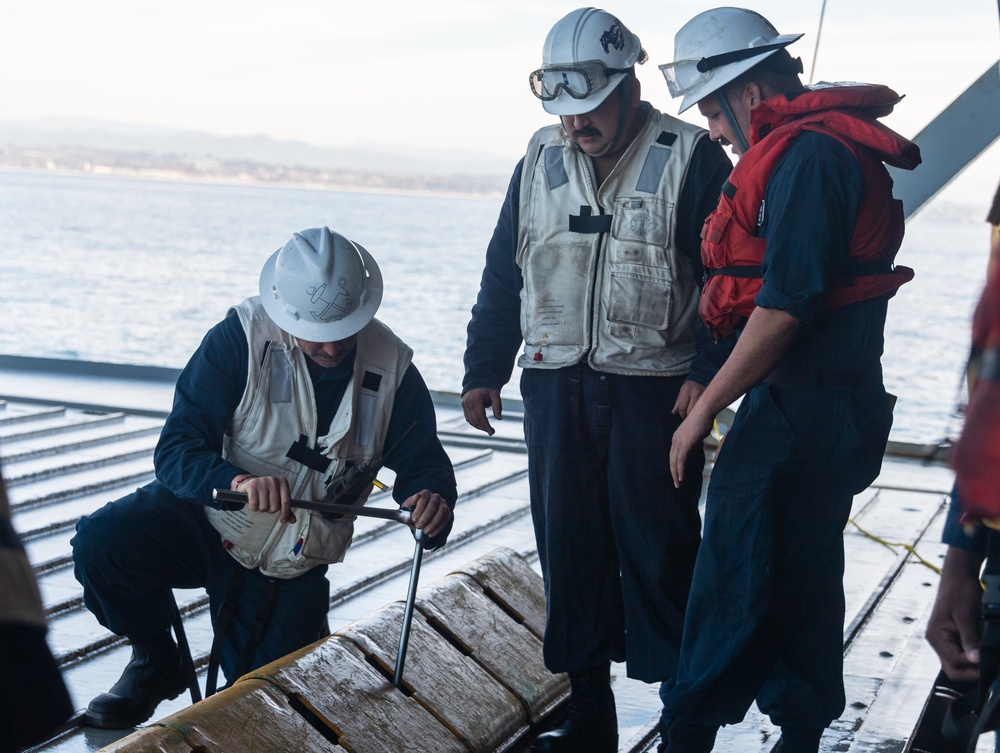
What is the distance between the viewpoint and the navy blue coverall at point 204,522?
3158 millimetres

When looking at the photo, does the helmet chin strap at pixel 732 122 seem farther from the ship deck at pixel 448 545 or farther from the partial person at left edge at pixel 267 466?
the ship deck at pixel 448 545

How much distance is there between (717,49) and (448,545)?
306 centimetres

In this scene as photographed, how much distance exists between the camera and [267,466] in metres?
3.24

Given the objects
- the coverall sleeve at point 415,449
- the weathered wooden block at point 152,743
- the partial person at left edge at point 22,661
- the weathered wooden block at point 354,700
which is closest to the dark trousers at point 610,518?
the coverall sleeve at point 415,449

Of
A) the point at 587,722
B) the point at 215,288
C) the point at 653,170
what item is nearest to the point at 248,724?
the point at 587,722

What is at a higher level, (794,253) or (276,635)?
(794,253)

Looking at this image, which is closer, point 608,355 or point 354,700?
point 354,700

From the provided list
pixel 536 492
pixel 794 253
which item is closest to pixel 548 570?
pixel 536 492

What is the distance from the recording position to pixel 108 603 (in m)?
3.20

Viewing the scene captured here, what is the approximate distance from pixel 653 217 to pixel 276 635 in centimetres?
157

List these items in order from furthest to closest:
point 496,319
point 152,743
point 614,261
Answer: point 496,319
point 614,261
point 152,743

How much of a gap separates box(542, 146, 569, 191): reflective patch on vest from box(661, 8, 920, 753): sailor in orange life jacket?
56cm

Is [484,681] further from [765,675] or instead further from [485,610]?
[765,675]

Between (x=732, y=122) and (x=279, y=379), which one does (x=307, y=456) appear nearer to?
(x=279, y=379)
